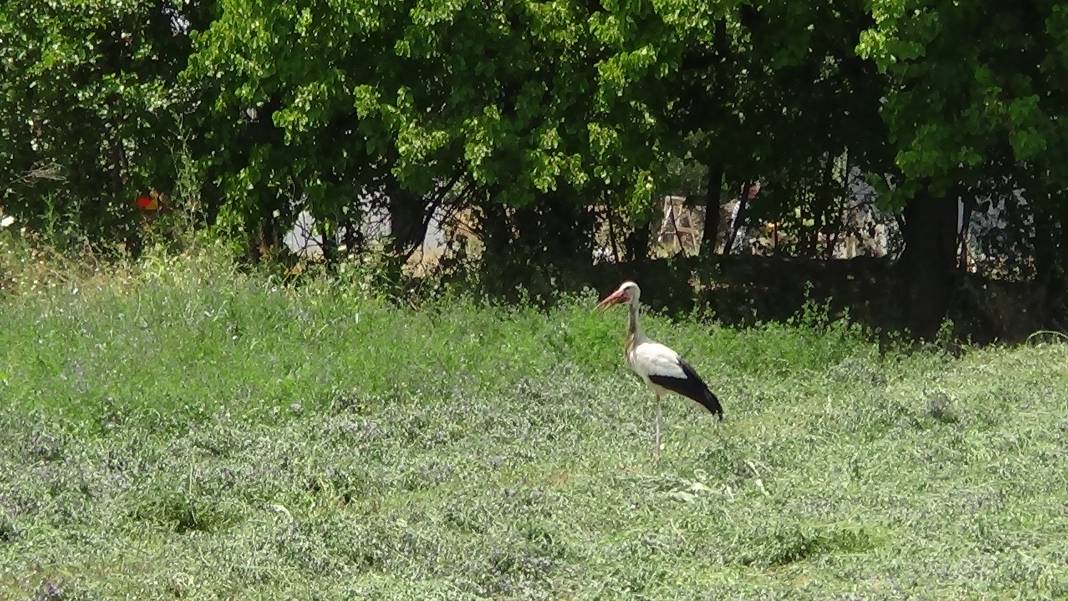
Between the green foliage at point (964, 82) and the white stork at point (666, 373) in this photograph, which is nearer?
the white stork at point (666, 373)

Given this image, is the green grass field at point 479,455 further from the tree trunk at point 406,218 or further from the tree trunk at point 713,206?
the tree trunk at point 713,206

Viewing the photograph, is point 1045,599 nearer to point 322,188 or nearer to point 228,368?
point 228,368

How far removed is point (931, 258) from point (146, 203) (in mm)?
7737

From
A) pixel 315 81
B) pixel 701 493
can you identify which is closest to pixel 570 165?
pixel 315 81

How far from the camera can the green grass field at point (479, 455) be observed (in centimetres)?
731

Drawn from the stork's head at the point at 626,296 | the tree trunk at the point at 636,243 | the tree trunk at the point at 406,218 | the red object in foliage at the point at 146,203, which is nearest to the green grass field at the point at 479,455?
the stork's head at the point at 626,296

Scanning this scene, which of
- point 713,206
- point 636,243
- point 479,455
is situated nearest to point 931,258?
point 713,206

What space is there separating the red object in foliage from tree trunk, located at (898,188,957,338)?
748cm

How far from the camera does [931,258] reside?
16109 mm

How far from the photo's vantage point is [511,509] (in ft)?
27.3

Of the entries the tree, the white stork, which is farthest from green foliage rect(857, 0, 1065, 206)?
the white stork

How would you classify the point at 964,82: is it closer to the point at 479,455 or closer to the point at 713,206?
the point at 713,206

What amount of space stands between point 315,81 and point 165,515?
719cm

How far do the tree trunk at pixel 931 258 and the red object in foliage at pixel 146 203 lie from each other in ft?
24.5
